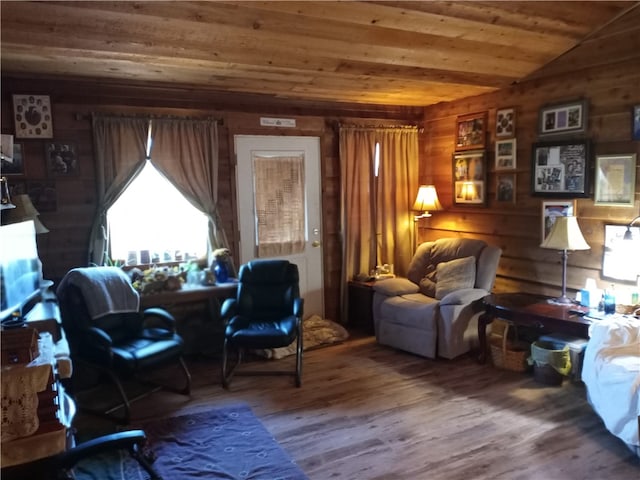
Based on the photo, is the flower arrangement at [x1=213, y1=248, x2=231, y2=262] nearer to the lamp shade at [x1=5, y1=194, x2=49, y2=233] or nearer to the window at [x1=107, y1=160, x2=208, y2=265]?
the window at [x1=107, y1=160, x2=208, y2=265]

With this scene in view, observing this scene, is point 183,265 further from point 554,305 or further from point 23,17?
point 554,305

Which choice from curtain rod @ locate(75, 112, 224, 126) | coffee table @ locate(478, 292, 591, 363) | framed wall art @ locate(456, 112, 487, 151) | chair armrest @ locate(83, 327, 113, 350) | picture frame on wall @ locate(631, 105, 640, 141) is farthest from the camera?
framed wall art @ locate(456, 112, 487, 151)

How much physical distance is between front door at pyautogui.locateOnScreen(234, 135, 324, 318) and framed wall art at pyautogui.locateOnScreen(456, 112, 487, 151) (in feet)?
4.80

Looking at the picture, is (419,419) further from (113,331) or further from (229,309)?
(113,331)

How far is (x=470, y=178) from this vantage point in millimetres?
5023

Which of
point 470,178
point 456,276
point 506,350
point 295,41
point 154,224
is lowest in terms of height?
point 506,350

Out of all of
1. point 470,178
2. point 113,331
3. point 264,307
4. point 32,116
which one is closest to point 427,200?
point 470,178

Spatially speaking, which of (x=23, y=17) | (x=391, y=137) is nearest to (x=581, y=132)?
(x=391, y=137)

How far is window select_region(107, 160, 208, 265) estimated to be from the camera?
420cm

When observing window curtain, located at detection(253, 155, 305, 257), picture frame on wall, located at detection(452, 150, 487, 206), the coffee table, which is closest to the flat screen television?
window curtain, located at detection(253, 155, 305, 257)

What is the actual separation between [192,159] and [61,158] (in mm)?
1021

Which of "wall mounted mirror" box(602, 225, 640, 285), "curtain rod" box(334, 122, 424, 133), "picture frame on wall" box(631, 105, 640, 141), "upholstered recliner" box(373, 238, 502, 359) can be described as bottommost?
"upholstered recliner" box(373, 238, 502, 359)

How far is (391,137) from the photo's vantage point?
17.7 feet

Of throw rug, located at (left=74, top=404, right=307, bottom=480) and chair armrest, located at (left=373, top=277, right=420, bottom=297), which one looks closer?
throw rug, located at (left=74, top=404, right=307, bottom=480)
